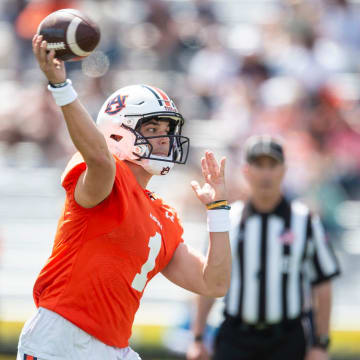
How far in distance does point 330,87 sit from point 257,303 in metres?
4.01

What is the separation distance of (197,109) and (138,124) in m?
5.52

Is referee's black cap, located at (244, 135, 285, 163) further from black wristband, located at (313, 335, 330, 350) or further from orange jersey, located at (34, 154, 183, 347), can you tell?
orange jersey, located at (34, 154, 183, 347)

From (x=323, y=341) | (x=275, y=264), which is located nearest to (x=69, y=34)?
(x=275, y=264)

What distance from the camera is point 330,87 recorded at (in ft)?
27.0

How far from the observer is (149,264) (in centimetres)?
331

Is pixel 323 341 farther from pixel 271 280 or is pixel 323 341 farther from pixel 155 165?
pixel 155 165

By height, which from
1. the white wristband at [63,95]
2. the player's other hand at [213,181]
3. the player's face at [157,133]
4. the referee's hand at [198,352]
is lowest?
the referee's hand at [198,352]

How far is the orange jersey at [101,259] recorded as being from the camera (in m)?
3.06

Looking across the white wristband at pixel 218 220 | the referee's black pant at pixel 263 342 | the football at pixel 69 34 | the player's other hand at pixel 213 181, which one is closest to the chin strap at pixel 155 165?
the player's other hand at pixel 213 181

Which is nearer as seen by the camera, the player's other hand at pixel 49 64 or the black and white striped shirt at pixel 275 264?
the player's other hand at pixel 49 64

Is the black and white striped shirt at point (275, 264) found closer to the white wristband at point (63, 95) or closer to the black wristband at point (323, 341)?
the black wristband at point (323, 341)

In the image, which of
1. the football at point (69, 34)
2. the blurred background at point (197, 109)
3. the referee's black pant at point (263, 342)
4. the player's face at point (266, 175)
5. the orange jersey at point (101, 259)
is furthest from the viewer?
the blurred background at point (197, 109)

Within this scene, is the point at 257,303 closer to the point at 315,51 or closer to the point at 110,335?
the point at 110,335

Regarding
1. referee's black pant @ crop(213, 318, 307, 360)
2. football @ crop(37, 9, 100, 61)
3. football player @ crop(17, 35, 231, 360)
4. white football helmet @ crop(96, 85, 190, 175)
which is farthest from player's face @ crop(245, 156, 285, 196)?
football @ crop(37, 9, 100, 61)
